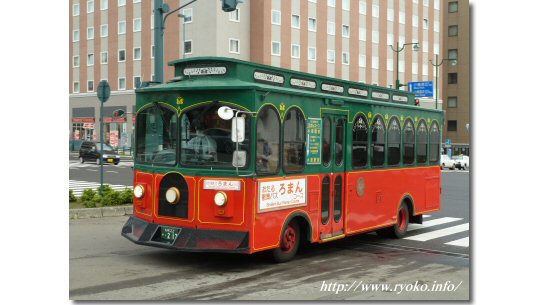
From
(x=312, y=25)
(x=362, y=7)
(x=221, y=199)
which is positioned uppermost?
(x=362, y=7)

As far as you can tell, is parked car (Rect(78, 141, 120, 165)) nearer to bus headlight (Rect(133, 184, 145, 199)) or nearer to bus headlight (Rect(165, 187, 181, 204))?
bus headlight (Rect(133, 184, 145, 199))

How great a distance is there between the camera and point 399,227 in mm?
13258

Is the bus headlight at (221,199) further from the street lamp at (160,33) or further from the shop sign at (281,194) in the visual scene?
the street lamp at (160,33)

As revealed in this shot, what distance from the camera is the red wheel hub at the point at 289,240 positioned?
32.5 feet

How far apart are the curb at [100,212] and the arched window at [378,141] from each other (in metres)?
6.13

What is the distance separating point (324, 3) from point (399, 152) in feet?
144

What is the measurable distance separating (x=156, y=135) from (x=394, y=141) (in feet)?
16.9

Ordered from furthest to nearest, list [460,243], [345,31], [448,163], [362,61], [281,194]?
[362,61]
[345,31]
[448,163]
[460,243]
[281,194]

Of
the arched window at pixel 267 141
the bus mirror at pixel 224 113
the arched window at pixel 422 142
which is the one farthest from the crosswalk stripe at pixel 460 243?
the bus mirror at pixel 224 113

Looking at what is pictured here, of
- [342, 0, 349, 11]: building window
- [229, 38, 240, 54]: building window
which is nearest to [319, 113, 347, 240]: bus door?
[229, 38, 240, 54]: building window

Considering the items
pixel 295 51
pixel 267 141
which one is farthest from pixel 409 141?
pixel 295 51

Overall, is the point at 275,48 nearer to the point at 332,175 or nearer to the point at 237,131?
the point at 332,175
